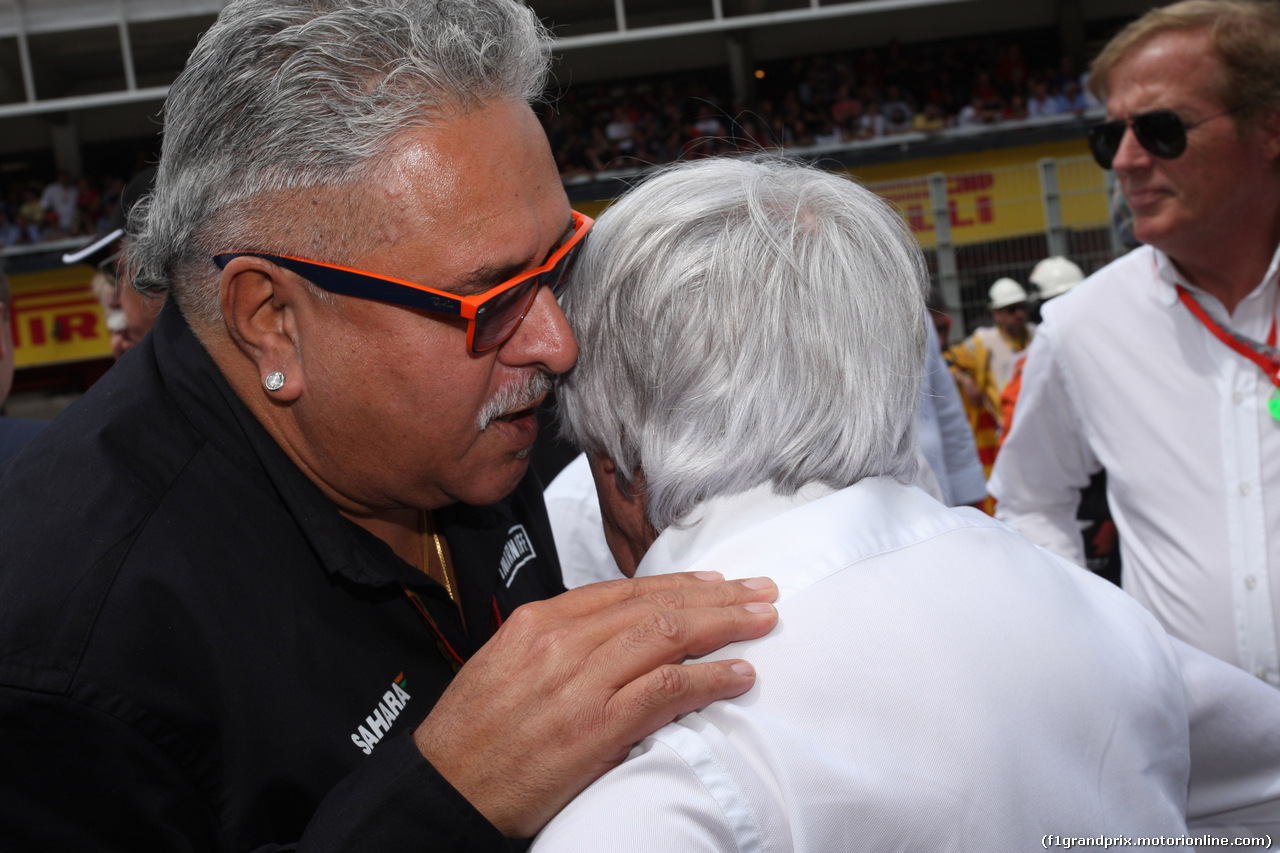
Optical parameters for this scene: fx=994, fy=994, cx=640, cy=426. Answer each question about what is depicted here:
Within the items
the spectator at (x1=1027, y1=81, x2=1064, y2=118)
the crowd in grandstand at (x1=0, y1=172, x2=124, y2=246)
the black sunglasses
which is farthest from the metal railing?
the crowd in grandstand at (x1=0, y1=172, x2=124, y2=246)

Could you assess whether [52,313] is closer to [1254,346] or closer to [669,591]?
[1254,346]

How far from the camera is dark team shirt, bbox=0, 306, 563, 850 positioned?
125 cm

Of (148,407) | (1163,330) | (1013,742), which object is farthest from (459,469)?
(1163,330)

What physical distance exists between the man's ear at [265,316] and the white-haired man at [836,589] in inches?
17.8

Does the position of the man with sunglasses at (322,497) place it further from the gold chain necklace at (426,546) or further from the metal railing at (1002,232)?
the metal railing at (1002,232)

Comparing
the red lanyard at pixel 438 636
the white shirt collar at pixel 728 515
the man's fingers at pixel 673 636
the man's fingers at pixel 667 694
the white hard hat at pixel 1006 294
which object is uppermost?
the white shirt collar at pixel 728 515

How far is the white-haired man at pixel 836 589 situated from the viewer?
1.21 m

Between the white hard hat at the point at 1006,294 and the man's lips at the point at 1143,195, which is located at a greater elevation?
the man's lips at the point at 1143,195

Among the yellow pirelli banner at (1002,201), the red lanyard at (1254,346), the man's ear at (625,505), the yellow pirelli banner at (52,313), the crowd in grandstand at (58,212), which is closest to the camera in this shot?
the man's ear at (625,505)

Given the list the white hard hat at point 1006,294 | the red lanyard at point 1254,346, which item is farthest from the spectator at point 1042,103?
the red lanyard at point 1254,346

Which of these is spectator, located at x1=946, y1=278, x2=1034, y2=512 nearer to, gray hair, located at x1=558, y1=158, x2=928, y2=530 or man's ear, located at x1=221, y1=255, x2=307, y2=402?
A: gray hair, located at x1=558, y1=158, x2=928, y2=530

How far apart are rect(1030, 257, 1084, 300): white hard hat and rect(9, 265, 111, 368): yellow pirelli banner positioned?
12.7 metres

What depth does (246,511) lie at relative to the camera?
60.9 inches

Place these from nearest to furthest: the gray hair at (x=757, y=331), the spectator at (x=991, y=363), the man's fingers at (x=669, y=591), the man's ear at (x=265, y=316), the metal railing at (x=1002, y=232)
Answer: the man's fingers at (x=669, y=591) < the gray hair at (x=757, y=331) < the man's ear at (x=265, y=316) < the spectator at (x=991, y=363) < the metal railing at (x=1002, y=232)
